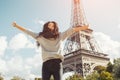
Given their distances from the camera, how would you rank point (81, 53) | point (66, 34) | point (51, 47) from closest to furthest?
point (51, 47) < point (66, 34) < point (81, 53)

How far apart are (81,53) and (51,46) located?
52.3 metres

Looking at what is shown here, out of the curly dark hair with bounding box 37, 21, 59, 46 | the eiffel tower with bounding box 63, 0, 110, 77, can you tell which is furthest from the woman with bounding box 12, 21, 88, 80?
the eiffel tower with bounding box 63, 0, 110, 77

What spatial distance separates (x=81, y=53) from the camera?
186 feet

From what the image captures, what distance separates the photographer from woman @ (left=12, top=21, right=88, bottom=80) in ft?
14.9

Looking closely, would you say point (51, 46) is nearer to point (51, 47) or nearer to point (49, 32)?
point (51, 47)

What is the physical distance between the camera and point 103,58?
61.6 meters

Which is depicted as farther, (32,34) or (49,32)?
(32,34)

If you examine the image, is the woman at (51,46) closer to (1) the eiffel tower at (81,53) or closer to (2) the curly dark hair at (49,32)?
(2) the curly dark hair at (49,32)

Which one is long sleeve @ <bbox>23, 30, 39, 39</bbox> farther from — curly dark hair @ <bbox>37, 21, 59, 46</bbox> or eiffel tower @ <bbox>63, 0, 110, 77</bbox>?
eiffel tower @ <bbox>63, 0, 110, 77</bbox>

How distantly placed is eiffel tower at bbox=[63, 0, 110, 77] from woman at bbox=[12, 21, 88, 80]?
48611mm

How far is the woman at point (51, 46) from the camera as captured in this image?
4.55 m

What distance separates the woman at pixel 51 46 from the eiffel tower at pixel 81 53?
48611mm

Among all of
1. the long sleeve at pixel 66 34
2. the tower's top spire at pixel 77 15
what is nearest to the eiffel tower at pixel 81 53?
the tower's top spire at pixel 77 15

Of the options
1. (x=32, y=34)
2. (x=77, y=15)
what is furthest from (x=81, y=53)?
(x=32, y=34)
